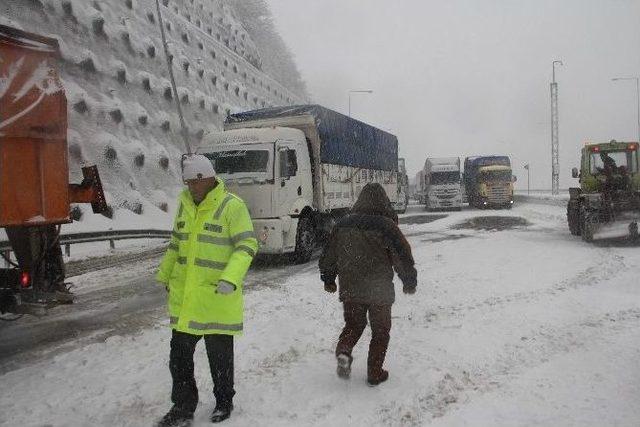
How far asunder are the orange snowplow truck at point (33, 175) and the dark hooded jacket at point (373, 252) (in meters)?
2.93

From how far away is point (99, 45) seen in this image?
25.2m

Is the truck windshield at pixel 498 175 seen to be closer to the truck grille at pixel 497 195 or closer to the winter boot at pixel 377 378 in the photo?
the truck grille at pixel 497 195

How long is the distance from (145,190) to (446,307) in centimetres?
1893

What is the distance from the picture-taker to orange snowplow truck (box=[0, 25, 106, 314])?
4828mm

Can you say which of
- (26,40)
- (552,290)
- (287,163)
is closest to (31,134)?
(26,40)

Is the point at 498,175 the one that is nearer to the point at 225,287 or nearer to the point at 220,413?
the point at 220,413

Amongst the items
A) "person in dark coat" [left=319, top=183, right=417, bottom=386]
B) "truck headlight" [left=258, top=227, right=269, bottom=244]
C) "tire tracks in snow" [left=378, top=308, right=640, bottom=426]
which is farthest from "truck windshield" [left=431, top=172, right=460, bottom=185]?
"person in dark coat" [left=319, top=183, right=417, bottom=386]

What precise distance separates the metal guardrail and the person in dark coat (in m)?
10.5

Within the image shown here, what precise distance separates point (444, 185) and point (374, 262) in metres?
29.1

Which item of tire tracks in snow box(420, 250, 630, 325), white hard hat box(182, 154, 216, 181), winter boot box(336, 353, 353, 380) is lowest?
tire tracks in snow box(420, 250, 630, 325)

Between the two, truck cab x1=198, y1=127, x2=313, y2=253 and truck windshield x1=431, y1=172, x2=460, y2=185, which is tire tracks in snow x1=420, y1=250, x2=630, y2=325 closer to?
truck cab x1=198, y1=127, x2=313, y2=253

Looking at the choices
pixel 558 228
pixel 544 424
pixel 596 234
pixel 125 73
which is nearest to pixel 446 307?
pixel 544 424

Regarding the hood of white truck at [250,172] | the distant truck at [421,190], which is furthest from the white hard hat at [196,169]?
the distant truck at [421,190]

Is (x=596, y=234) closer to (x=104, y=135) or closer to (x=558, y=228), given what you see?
(x=558, y=228)
